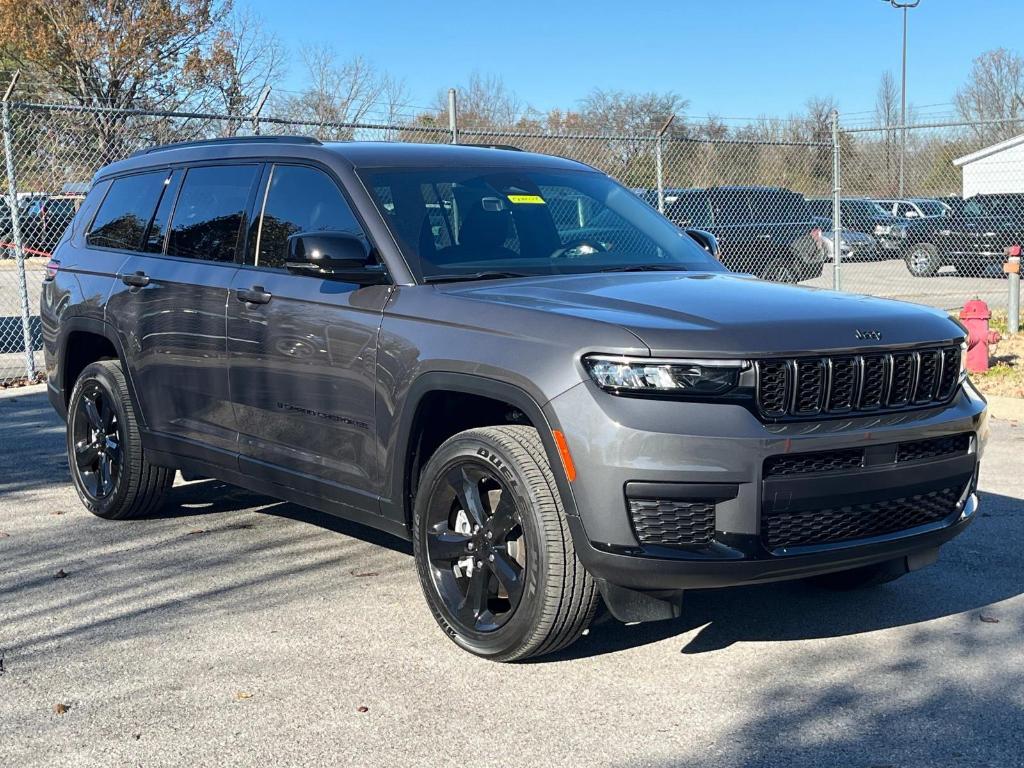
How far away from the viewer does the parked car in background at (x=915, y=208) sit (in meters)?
25.2

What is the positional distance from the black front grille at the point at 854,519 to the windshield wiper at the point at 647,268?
150 cm

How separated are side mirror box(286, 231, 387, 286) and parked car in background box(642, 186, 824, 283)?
12.7 m

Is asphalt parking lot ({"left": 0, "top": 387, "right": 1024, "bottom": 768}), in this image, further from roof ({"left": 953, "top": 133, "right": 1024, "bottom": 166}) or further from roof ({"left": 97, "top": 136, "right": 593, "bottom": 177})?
roof ({"left": 953, "top": 133, "right": 1024, "bottom": 166})

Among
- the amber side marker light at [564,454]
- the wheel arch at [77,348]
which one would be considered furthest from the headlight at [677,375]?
the wheel arch at [77,348]

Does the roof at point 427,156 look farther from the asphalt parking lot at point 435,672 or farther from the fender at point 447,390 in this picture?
the asphalt parking lot at point 435,672

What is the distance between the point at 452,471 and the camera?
4.36 metres

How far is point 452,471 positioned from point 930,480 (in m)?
1.64

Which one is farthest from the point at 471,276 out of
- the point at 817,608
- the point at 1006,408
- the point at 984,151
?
the point at 984,151

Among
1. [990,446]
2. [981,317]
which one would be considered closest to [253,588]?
[990,446]

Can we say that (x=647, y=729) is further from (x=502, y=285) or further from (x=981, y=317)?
(x=981, y=317)

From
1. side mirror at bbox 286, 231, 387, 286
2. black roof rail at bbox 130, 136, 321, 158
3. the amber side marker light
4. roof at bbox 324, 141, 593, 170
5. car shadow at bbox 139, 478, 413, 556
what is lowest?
car shadow at bbox 139, 478, 413, 556

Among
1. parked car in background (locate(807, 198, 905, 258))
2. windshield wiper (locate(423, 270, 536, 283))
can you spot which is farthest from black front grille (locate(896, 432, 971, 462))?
parked car in background (locate(807, 198, 905, 258))

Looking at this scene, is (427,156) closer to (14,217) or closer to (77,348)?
(77,348)

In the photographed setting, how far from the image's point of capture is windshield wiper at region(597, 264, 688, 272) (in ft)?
16.7
